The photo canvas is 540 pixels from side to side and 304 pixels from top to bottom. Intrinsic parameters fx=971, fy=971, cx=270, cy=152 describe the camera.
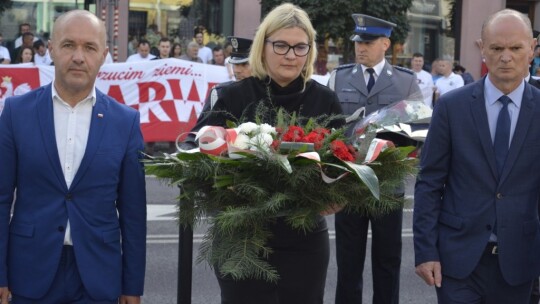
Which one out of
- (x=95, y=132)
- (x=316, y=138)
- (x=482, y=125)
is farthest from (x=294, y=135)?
(x=482, y=125)

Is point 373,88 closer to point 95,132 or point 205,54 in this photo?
point 95,132

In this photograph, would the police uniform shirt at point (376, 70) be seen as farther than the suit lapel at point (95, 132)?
Yes

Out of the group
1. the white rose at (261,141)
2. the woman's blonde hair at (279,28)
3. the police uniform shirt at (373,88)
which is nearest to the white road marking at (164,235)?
the police uniform shirt at (373,88)

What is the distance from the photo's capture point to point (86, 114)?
13.8ft

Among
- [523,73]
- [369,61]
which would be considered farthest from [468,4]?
[523,73]

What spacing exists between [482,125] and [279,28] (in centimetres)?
106

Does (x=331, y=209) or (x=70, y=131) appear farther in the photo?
(x=70, y=131)

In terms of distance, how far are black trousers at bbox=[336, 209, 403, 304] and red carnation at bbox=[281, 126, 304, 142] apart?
248cm

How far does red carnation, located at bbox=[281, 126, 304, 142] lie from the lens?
3.99 meters

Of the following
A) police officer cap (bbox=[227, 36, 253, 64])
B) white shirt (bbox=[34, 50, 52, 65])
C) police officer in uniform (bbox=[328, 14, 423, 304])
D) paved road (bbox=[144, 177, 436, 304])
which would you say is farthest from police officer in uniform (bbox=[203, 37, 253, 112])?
white shirt (bbox=[34, 50, 52, 65])

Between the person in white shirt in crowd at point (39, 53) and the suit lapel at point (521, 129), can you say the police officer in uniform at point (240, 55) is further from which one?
the person in white shirt in crowd at point (39, 53)

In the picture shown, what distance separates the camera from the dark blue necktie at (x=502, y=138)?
454cm

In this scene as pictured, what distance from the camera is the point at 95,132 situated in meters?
4.16

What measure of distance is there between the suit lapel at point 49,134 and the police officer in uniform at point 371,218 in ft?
8.10
